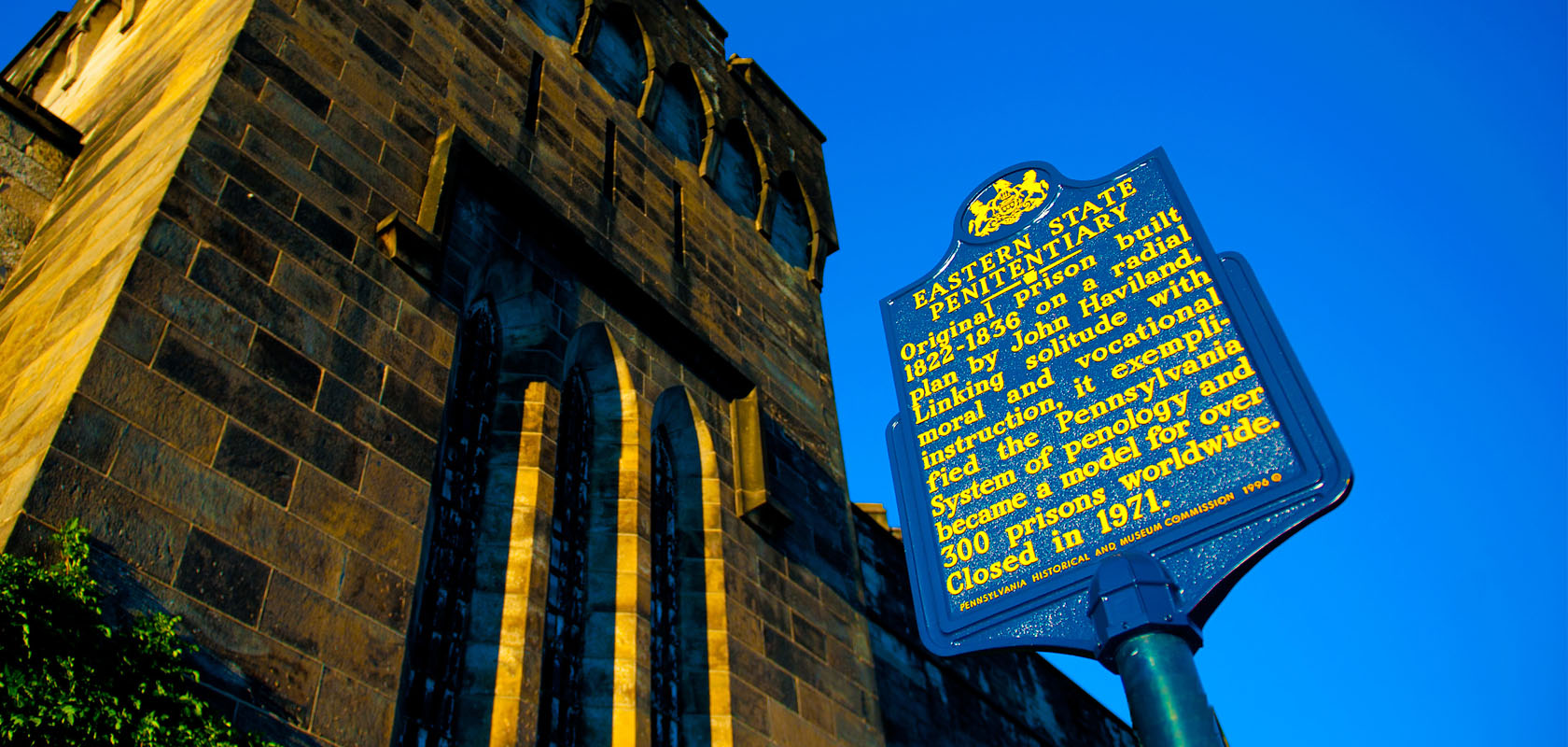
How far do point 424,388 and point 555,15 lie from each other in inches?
214

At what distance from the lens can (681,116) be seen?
40.2ft

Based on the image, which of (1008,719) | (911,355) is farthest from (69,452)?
(1008,719)

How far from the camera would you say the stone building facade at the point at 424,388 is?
5.04 m

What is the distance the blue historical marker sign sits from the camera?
238 inches

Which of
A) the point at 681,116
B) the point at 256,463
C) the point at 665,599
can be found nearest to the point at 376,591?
the point at 256,463

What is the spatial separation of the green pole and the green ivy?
345cm

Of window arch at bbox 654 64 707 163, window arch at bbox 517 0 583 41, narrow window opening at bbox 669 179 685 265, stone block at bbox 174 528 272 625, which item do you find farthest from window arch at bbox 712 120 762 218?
stone block at bbox 174 528 272 625

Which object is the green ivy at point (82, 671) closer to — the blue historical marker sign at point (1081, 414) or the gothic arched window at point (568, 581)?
the gothic arched window at point (568, 581)

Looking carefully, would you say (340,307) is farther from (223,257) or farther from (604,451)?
(604,451)

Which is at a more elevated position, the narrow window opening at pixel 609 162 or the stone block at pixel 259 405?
the narrow window opening at pixel 609 162

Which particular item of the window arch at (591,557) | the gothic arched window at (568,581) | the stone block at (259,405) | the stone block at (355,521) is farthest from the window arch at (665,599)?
the stone block at (259,405)

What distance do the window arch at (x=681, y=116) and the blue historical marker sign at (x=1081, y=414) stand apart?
4.00 metres

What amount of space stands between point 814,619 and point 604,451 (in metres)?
1.97

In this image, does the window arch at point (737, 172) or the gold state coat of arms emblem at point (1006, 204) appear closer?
the gold state coat of arms emblem at point (1006, 204)
